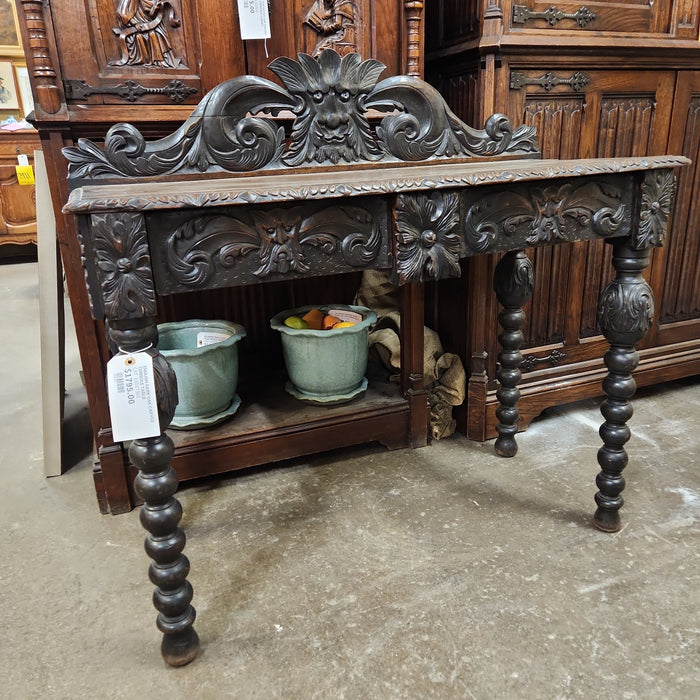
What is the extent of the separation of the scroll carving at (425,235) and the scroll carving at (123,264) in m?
0.46

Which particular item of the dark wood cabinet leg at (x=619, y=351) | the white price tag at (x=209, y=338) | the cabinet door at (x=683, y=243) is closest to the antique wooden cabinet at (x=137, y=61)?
the white price tag at (x=209, y=338)

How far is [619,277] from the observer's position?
138cm

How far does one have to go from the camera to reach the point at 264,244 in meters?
1.05

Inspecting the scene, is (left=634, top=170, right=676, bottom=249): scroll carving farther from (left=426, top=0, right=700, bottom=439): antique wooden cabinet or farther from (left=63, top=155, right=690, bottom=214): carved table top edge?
(left=426, top=0, right=700, bottom=439): antique wooden cabinet

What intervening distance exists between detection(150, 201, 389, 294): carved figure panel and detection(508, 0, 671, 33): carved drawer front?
3.11 ft

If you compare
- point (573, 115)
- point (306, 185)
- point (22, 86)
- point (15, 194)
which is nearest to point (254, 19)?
point (306, 185)

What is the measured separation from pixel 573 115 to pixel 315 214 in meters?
1.14

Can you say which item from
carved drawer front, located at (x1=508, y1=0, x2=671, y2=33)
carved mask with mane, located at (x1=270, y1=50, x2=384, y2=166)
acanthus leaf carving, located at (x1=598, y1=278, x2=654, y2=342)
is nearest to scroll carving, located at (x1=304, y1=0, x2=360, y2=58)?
carved mask with mane, located at (x1=270, y1=50, x2=384, y2=166)

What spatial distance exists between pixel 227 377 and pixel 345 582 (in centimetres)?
68

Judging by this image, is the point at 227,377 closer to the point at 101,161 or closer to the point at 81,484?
the point at 81,484

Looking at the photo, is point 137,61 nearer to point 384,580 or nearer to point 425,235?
point 425,235

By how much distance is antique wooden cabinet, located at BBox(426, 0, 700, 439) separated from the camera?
168 cm

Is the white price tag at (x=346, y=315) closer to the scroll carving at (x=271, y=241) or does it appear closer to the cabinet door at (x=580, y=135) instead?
the cabinet door at (x=580, y=135)

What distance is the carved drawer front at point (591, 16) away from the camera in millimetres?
1650
